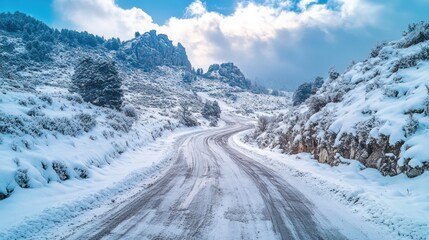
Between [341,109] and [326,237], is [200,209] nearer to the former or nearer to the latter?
[326,237]

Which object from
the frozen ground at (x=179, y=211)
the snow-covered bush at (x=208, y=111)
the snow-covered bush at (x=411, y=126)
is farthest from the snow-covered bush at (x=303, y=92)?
the frozen ground at (x=179, y=211)

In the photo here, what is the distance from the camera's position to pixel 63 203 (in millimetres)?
6125

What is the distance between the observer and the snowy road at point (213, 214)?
4969 millimetres

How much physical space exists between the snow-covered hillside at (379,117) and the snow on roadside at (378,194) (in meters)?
0.49

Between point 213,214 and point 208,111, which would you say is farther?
point 208,111

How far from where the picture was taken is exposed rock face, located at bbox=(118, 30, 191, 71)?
154m

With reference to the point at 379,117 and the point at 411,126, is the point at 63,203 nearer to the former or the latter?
the point at 411,126

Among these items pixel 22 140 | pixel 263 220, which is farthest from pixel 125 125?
pixel 263 220

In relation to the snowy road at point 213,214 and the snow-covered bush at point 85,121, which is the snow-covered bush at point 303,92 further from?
the snowy road at point 213,214

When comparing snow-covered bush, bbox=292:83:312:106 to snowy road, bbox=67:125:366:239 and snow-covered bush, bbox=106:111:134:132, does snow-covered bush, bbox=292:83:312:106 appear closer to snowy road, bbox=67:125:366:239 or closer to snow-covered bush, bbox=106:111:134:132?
snow-covered bush, bbox=106:111:134:132

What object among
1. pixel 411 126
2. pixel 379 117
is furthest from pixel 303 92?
pixel 411 126

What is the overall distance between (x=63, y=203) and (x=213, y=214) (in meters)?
3.70

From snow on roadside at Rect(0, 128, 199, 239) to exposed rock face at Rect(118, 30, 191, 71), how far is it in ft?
499

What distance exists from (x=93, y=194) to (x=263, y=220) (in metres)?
4.74
